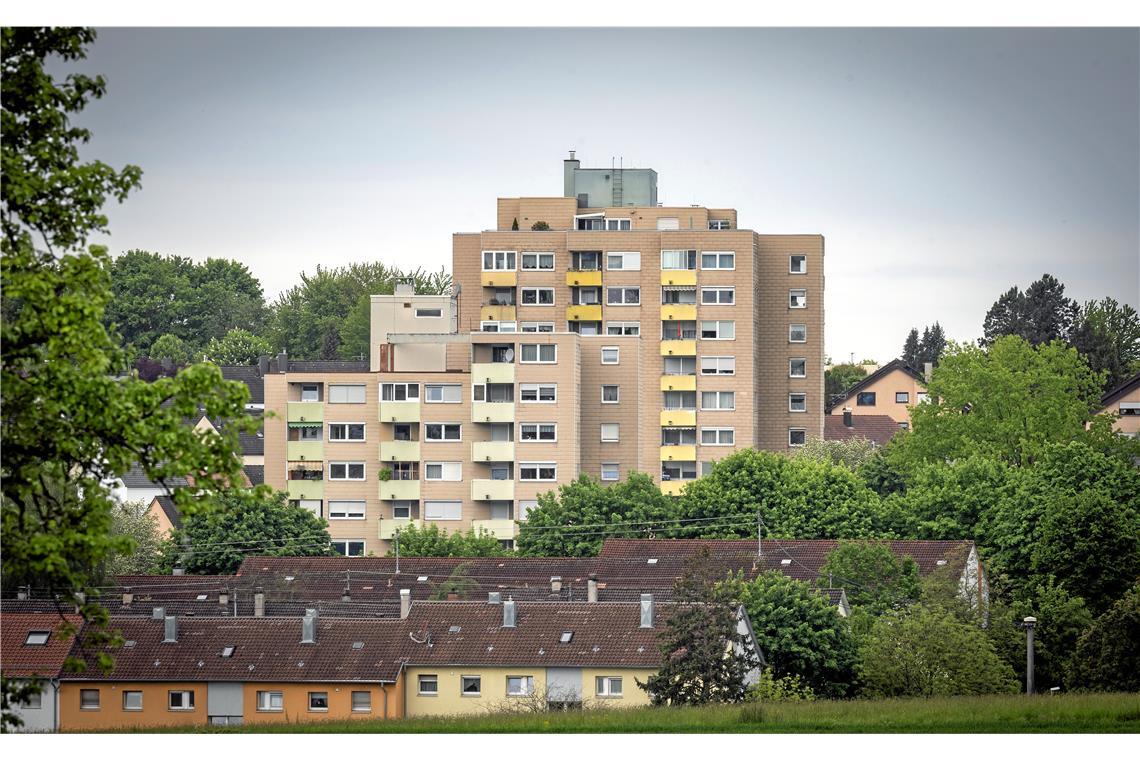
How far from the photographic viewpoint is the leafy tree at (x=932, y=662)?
40781 mm

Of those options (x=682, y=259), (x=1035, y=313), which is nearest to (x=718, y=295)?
(x=682, y=259)

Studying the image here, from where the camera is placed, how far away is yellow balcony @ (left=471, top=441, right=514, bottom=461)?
83.1 meters

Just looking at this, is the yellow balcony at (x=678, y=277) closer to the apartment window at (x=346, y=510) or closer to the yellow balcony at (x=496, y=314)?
the yellow balcony at (x=496, y=314)

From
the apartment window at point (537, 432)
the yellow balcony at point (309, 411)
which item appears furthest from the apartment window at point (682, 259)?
the yellow balcony at point (309, 411)

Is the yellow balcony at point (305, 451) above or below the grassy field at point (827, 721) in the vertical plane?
above

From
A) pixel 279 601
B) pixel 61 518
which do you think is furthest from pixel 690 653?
pixel 61 518

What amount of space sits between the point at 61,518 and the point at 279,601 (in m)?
37.8

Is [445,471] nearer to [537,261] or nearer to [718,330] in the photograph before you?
[537,261]

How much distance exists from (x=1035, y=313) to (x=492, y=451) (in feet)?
164

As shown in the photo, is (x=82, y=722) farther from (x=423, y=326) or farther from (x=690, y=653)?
(x=423, y=326)

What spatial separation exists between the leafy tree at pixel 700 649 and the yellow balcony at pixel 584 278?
50609 millimetres

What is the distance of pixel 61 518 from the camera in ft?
60.0

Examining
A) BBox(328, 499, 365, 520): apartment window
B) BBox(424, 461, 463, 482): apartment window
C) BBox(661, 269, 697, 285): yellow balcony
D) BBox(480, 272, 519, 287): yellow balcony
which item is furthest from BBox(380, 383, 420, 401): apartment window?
BBox(661, 269, 697, 285): yellow balcony

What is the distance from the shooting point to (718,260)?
91.2 metres
